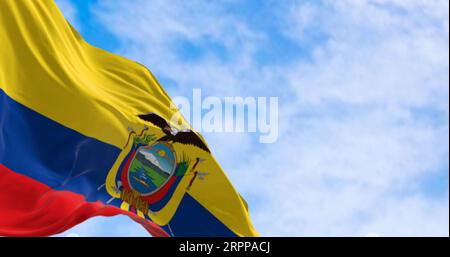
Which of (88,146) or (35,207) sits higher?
(88,146)

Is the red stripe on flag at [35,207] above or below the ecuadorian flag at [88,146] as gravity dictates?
below

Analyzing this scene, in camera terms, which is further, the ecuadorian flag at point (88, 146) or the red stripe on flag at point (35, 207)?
the ecuadorian flag at point (88, 146)

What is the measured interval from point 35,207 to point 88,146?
1.54 m

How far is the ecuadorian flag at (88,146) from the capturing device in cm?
1204

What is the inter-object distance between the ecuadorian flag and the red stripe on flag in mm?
18

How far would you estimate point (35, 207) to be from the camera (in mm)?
12078

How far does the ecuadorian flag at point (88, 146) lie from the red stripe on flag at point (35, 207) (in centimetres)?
2

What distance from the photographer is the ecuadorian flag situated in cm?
1204

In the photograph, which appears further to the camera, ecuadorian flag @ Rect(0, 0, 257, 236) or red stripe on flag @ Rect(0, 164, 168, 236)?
ecuadorian flag @ Rect(0, 0, 257, 236)

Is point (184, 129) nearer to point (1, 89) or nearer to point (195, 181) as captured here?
point (195, 181)

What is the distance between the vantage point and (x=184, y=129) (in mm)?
14688
